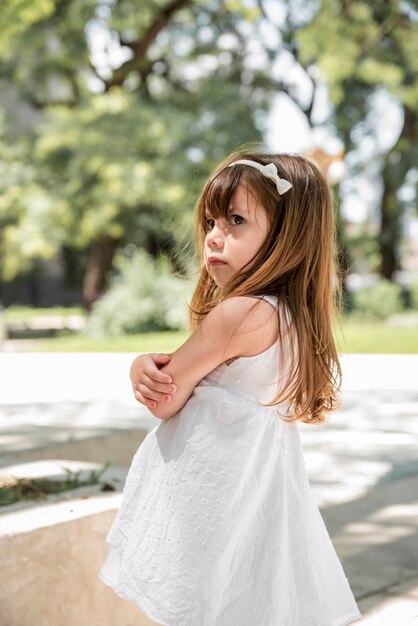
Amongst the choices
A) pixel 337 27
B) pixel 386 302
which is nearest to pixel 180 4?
pixel 386 302

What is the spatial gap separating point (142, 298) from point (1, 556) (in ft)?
51.3

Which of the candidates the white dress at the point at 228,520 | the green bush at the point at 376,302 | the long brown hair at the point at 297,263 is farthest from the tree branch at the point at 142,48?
the white dress at the point at 228,520

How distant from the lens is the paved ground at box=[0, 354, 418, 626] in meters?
3.38

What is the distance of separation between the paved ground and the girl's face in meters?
1.57

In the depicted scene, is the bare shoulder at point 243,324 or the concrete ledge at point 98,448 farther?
the concrete ledge at point 98,448

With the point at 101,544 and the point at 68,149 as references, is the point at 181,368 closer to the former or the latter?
the point at 101,544

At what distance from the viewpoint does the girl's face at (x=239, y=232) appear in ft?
5.99

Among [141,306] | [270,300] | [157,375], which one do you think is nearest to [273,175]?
[270,300]

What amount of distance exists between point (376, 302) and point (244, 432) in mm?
19214

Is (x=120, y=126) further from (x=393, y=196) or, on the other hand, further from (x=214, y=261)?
(x=214, y=261)

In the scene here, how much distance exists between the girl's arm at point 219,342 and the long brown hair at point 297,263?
1.9 inches

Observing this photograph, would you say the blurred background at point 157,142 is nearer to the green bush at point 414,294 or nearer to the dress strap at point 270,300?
the green bush at point 414,294

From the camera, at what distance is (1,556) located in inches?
97.5

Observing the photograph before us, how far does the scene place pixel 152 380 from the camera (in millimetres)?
1805
